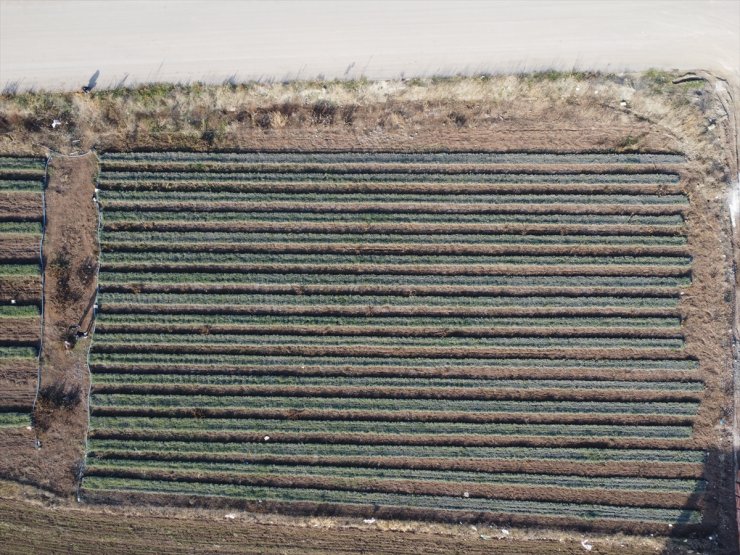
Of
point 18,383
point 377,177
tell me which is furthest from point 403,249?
point 18,383

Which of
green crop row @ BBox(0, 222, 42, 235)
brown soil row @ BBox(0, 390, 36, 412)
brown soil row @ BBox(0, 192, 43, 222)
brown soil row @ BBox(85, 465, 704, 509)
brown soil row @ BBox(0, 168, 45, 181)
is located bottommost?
brown soil row @ BBox(85, 465, 704, 509)

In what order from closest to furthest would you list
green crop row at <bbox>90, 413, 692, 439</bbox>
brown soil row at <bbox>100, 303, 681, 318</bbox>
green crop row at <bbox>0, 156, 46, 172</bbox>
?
green crop row at <bbox>90, 413, 692, 439</bbox>
brown soil row at <bbox>100, 303, 681, 318</bbox>
green crop row at <bbox>0, 156, 46, 172</bbox>

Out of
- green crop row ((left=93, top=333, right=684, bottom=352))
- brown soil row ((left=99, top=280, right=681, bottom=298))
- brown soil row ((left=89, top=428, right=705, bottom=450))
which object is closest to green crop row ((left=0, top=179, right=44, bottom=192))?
brown soil row ((left=99, top=280, right=681, bottom=298))

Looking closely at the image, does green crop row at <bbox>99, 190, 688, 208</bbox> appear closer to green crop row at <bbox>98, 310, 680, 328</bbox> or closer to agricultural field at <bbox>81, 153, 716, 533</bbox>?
agricultural field at <bbox>81, 153, 716, 533</bbox>

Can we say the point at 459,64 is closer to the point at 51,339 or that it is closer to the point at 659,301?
the point at 659,301

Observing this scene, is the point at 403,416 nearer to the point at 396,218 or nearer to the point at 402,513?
the point at 402,513

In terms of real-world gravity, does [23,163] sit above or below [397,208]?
above

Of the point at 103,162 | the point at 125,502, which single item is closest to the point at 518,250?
the point at 103,162
